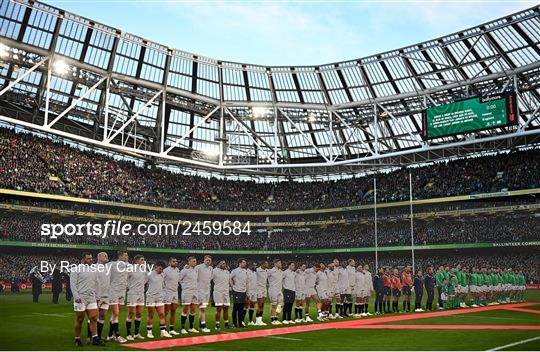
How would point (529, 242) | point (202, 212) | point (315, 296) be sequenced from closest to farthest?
1. point (315, 296)
2. point (529, 242)
3. point (202, 212)

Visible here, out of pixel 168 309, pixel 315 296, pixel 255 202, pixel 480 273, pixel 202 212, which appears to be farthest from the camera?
pixel 255 202

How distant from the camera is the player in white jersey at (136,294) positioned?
13656mm

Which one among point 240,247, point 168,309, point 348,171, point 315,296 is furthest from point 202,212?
point 168,309

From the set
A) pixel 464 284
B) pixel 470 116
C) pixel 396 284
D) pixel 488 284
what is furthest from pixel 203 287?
pixel 470 116

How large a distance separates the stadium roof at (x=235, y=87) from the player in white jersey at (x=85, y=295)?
81.5 ft

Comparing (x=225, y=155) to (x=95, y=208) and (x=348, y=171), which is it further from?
(x=348, y=171)

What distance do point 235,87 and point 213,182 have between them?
50.8 feet

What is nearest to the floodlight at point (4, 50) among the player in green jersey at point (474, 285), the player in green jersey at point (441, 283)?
the player in green jersey at point (441, 283)

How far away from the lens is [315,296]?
795 inches

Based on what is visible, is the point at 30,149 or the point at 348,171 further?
the point at 348,171

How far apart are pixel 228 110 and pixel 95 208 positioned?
46.0 feet

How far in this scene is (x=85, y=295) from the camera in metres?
12.2

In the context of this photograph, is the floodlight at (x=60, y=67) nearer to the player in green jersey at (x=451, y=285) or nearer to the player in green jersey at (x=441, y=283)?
the player in green jersey at (x=441, y=283)

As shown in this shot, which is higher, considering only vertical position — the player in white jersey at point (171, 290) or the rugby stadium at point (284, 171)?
the rugby stadium at point (284, 171)
